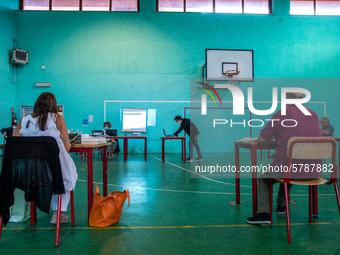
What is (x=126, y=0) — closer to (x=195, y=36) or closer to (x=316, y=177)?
(x=195, y=36)

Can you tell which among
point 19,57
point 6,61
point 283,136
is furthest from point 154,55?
point 283,136

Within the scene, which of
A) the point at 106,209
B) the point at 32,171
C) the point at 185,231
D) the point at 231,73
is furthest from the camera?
the point at 231,73

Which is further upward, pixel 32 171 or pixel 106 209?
pixel 32 171

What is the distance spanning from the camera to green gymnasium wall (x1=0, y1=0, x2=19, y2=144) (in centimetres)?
780

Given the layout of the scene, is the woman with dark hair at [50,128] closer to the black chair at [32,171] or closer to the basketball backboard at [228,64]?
the black chair at [32,171]

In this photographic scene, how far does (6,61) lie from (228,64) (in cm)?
722

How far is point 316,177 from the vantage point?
6.68 ft

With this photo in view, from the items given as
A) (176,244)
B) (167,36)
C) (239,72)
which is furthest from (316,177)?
(167,36)

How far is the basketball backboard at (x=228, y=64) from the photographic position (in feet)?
25.8

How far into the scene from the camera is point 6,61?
8039 mm

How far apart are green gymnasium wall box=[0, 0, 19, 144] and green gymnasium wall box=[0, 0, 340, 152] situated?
0.76 feet

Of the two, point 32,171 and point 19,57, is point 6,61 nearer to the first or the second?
point 19,57

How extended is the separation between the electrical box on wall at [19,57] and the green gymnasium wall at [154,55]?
7.7 inches

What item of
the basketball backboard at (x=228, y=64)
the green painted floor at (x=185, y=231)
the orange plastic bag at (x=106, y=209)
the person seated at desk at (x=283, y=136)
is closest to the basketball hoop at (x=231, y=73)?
the basketball backboard at (x=228, y=64)
